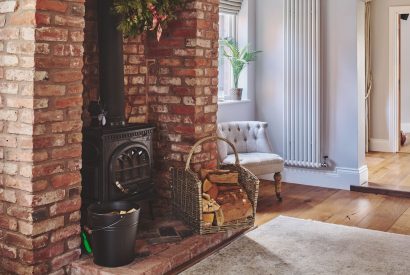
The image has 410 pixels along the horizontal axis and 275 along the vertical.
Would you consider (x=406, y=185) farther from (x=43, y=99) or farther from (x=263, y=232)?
(x=43, y=99)

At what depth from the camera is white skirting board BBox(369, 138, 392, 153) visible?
8023 millimetres

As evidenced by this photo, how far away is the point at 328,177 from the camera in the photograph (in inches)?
236

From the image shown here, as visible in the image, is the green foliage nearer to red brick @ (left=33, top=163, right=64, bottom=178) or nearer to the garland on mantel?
the garland on mantel

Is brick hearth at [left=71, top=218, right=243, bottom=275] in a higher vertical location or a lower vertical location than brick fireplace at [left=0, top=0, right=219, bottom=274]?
lower

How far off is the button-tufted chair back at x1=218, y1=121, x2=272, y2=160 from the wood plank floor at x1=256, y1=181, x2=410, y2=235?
49 cm

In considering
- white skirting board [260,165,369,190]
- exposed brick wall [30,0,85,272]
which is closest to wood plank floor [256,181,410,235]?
white skirting board [260,165,369,190]

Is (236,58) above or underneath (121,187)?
above

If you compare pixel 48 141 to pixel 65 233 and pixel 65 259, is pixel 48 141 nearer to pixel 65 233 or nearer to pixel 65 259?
pixel 65 233

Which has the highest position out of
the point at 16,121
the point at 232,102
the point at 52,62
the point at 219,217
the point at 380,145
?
the point at 52,62

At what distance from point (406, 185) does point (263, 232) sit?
2.41 meters

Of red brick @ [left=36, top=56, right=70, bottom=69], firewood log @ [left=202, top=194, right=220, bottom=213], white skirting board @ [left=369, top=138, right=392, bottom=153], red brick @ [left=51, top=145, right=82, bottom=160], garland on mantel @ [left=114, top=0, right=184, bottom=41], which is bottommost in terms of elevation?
firewood log @ [left=202, top=194, right=220, bottom=213]

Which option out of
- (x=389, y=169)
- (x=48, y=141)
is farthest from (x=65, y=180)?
(x=389, y=169)

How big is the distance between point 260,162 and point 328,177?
3.78ft

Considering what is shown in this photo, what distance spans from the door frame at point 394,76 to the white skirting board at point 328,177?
2269 mm
